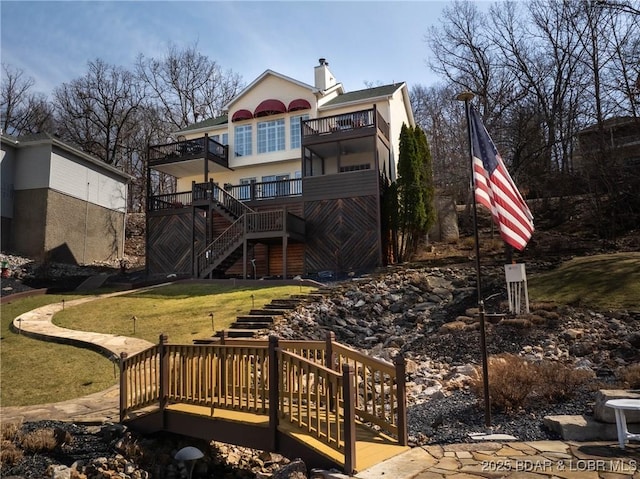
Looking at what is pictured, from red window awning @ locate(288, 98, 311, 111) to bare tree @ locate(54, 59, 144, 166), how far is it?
19857mm

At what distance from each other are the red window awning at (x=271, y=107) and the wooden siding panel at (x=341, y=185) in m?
5.61

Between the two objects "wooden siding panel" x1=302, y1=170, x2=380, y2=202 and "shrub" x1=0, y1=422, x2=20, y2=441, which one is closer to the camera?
"shrub" x1=0, y1=422, x2=20, y2=441

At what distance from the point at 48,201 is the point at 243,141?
432 inches

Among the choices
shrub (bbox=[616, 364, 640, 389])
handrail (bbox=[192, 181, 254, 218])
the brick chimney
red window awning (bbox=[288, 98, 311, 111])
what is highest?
the brick chimney

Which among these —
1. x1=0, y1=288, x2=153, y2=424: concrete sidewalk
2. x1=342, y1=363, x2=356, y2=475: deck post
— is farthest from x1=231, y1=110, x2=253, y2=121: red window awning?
x1=342, y1=363, x2=356, y2=475: deck post

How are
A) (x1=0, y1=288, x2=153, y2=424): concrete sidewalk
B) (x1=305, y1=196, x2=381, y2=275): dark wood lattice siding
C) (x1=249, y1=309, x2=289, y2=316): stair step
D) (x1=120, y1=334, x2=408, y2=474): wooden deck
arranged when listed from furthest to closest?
(x1=305, y1=196, x2=381, y2=275): dark wood lattice siding → (x1=249, y1=309, x2=289, y2=316): stair step → (x1=0, y1=288, x2=153, y2=424): concrete sidewalk → (x1=120, y1=334, x2=408, y2=474): wooden deck

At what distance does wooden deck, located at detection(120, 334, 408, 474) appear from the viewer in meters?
5.02

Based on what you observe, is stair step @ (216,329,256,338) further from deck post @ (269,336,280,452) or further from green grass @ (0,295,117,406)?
deck post @ (269,336,280,452)

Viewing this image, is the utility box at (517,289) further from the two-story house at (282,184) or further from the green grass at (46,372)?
the green grass at (46,372)

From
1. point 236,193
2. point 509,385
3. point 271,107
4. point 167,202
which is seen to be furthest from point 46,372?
point 271,107

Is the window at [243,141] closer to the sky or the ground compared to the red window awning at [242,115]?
closer to the ground

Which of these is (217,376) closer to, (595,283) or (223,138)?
(595,283)

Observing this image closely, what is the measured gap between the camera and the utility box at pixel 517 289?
11185 mm

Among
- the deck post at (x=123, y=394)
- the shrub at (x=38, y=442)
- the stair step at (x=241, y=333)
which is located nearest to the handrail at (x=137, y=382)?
the deck post at (x=123, y=394)
